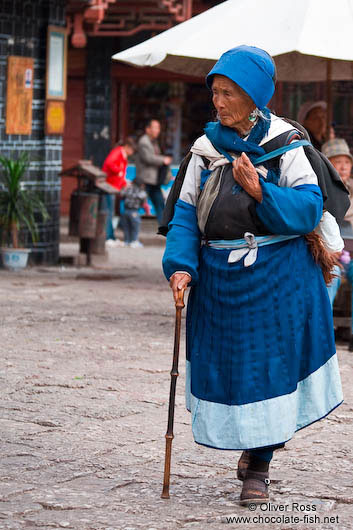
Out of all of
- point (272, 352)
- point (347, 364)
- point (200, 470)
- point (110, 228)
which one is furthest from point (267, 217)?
point (110, 228)

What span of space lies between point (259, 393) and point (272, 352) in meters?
0.16

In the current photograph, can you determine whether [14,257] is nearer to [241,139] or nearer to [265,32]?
[265,32]

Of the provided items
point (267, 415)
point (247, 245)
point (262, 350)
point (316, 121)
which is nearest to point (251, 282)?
point (247, 245)

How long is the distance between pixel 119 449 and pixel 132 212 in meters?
10.8

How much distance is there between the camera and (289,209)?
175 inches

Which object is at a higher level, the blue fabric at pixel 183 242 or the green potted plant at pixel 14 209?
the blue fabric at pixel 183 242

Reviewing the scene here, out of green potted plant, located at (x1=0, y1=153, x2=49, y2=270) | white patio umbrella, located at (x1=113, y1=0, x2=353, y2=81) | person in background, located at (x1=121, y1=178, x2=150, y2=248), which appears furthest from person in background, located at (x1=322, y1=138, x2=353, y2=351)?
person in background, located at (x1=121, y1=178, x2=150, y2=248)

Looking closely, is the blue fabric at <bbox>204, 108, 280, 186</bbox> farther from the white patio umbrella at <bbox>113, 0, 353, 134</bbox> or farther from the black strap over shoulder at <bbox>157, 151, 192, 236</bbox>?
the white patio umbrella at <bbox>113, 0, 353, 134</bbox>

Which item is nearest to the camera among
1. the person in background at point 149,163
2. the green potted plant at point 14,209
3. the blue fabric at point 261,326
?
the blue fabric at point 261,326

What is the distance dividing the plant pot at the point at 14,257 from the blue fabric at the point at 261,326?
8605 mm

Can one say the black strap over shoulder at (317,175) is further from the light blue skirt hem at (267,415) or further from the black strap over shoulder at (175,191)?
the light blue skirt hem at (267,415)

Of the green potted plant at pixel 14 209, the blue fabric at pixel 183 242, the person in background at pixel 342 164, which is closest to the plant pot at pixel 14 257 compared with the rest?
the green potted plant at pixel 14 209

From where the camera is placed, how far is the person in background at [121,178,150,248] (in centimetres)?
1620

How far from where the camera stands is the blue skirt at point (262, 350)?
14.9 feet
